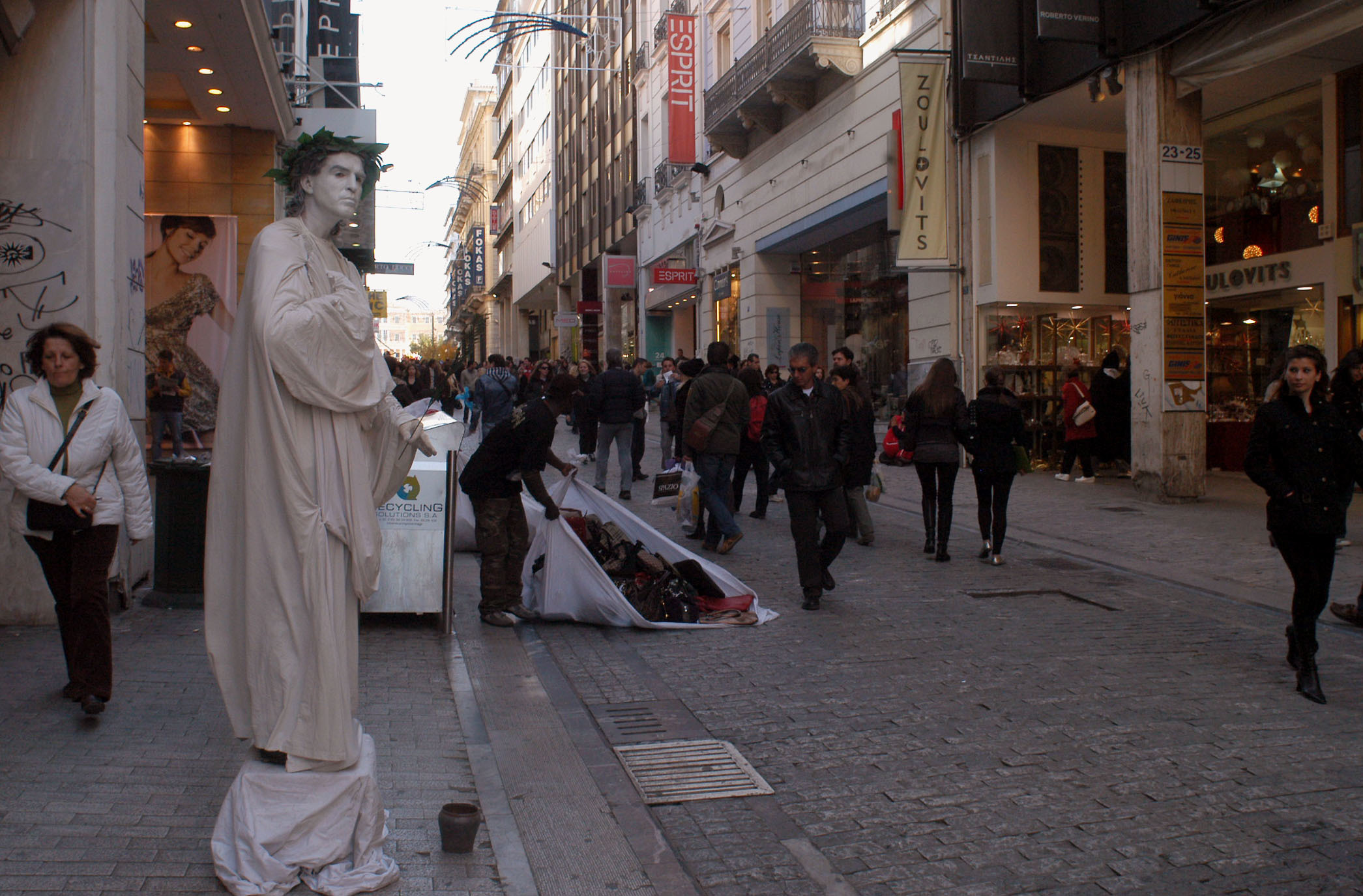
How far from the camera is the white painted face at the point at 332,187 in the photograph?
3.40 m

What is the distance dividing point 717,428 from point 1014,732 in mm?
5567

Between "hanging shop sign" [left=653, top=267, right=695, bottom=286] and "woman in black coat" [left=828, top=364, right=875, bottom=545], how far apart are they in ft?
60.4

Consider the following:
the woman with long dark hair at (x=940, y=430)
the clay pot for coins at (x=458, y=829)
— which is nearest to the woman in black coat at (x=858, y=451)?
the woman with long dark hair at (x=940, y=430)

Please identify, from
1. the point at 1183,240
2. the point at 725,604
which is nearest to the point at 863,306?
the point at 1183,240

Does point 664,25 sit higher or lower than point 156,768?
higher

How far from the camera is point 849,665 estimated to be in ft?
20.3

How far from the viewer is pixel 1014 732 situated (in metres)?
4.98

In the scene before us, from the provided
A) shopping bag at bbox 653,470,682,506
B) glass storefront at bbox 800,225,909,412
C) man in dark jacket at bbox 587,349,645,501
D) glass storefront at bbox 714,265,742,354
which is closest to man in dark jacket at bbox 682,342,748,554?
shopping bag at bbox 653,470,682,506

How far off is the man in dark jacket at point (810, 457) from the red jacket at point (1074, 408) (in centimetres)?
802

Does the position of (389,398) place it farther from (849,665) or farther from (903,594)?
(903,594)

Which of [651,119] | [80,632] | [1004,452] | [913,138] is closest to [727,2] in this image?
[651,119]

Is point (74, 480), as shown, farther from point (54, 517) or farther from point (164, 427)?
point (164, 427)

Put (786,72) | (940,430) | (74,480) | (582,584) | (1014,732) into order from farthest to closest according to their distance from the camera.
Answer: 1. (786,72)
2. (940,430)
3. (582,584)
4. (1014,732)
5. (74,480)

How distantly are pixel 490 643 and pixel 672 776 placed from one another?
2498mm
